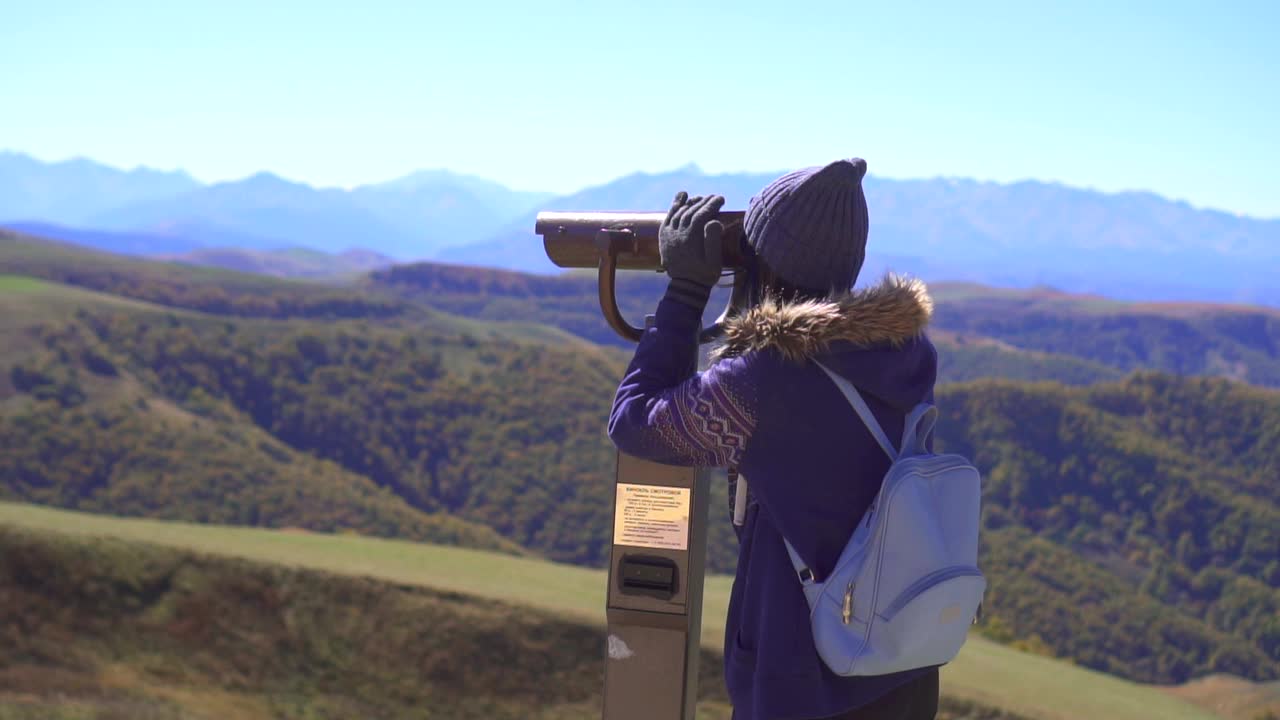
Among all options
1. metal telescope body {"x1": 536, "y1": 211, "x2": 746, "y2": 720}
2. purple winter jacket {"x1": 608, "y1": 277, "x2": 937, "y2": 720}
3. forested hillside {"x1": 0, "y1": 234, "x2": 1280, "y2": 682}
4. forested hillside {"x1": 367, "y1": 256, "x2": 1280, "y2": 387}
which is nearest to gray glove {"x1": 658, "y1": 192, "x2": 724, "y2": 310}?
purple winter jacket {"x1": 608, "y1": 277, "x2": 937, "y2": 720}

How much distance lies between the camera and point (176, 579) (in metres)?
4.78

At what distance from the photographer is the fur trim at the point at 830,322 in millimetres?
1538

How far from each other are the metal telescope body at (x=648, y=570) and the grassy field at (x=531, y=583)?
258 cm

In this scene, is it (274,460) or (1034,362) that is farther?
(1034,362)

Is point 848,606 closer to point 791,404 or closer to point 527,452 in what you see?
point 791,404

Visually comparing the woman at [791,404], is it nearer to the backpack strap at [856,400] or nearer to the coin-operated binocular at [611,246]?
the backpack strap at [856,400]

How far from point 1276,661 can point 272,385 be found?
2718 cm

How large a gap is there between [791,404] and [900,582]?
11.3 inches

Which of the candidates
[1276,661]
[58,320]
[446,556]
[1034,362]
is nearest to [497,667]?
[446,556]

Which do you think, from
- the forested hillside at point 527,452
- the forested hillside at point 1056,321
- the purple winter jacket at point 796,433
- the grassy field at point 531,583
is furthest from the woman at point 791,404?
the forested hillside at point 1056,321

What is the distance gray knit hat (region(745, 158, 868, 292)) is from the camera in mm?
1615

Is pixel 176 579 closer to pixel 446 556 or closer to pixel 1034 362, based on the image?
pixel 446 556

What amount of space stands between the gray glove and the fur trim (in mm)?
84

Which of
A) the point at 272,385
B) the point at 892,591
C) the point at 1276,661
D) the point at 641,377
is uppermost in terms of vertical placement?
the point at 641,377
